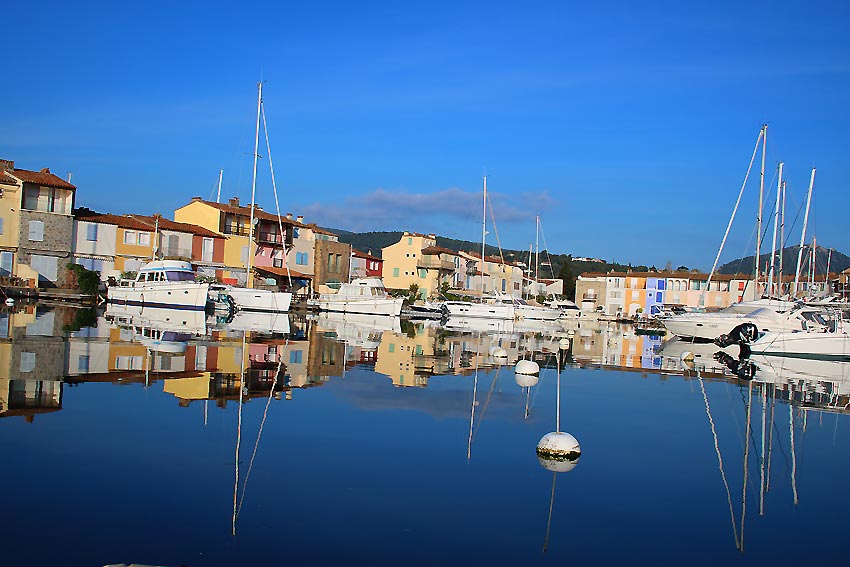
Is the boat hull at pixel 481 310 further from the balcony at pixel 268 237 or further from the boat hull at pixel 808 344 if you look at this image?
the boat hull at pixel 808 344

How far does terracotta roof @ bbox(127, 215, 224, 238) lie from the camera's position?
66.1 m

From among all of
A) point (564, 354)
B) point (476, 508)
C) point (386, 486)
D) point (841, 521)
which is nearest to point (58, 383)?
point (386, 486)

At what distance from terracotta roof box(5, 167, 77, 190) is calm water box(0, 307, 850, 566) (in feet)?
132

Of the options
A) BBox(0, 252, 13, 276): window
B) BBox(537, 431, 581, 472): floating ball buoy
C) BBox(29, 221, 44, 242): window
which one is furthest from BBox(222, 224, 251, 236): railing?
BBox(537, 431, 581, 472): floating ball buoy

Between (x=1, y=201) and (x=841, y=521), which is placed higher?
(x=1, y=201)

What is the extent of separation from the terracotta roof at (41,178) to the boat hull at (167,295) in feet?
36.5

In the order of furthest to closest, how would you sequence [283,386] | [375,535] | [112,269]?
[112,269] → [283,386] → [375,535]

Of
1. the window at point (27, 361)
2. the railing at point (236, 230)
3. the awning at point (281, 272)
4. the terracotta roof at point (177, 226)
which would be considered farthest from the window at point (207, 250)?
the window at point (27, 361)

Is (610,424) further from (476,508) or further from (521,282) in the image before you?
(521,282)

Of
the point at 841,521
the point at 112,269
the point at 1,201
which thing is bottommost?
the point at 841,521

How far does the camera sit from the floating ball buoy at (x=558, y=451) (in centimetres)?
1111

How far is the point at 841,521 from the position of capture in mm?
9234

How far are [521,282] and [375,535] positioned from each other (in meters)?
120

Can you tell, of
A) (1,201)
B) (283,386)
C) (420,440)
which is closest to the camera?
(420,440)
